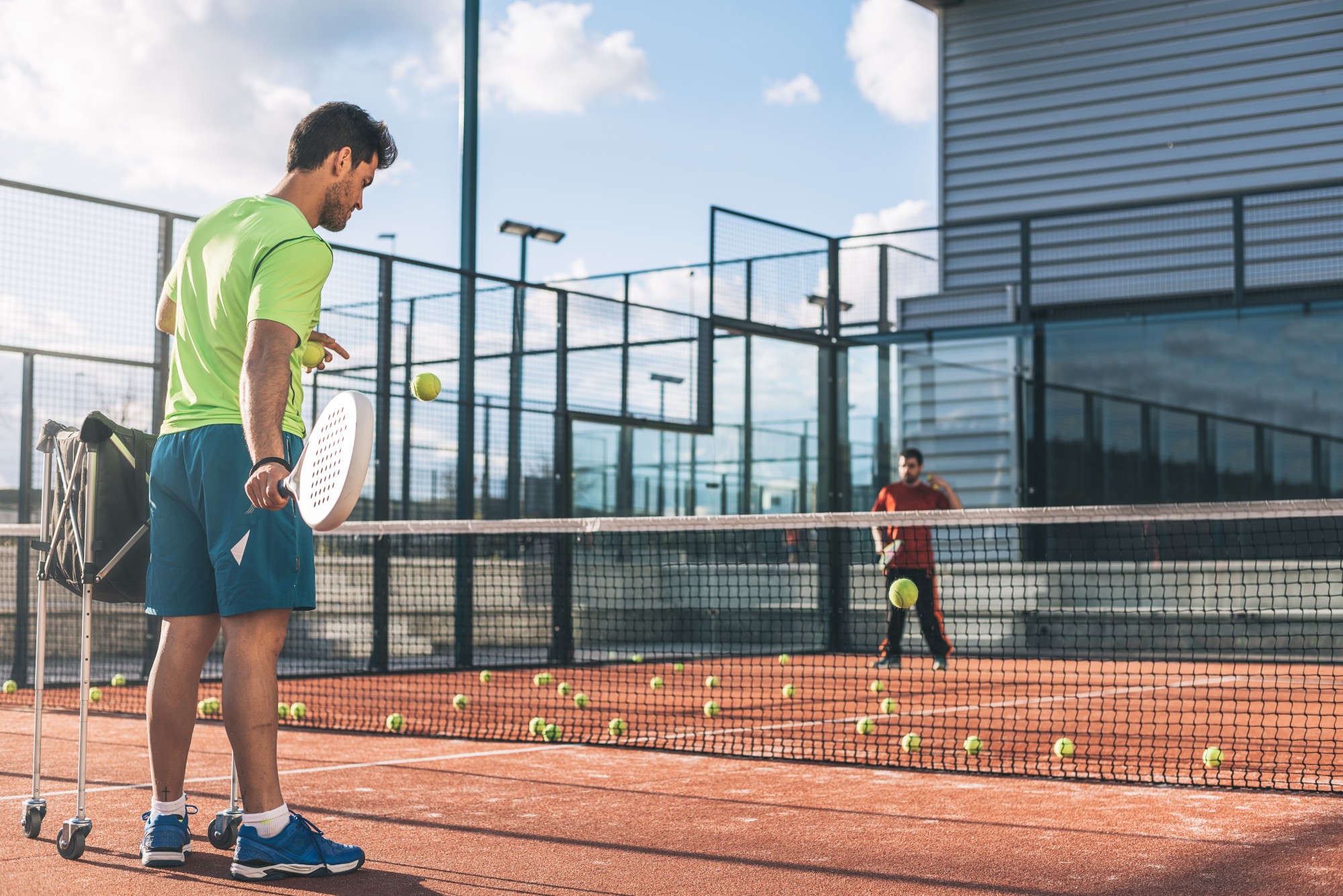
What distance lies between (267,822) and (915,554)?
25.2ft

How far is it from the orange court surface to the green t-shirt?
1.18m

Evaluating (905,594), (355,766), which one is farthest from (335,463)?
(905,594)

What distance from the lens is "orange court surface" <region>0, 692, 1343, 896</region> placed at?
326cm

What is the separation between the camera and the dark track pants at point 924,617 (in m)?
10.5

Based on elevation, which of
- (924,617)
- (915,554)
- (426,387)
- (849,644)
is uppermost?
(426,387)

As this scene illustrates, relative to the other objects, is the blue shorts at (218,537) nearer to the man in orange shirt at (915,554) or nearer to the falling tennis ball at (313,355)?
the falling tennis ball at (313,355)

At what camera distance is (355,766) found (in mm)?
5254

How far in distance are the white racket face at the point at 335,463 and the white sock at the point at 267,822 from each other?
0.77 metres

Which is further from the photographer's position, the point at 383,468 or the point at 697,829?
the point at 383,468

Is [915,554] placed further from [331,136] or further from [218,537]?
[218,537]

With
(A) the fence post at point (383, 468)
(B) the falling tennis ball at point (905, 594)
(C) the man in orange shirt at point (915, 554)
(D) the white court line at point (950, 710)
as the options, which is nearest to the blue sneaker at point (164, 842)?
(D) the white court line at point (950, 710)

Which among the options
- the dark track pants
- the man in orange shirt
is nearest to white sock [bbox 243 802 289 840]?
the man in orange shirt

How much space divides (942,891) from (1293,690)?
269 inches

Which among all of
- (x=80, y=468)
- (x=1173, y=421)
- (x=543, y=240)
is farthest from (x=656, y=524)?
(x=543, y=240)
